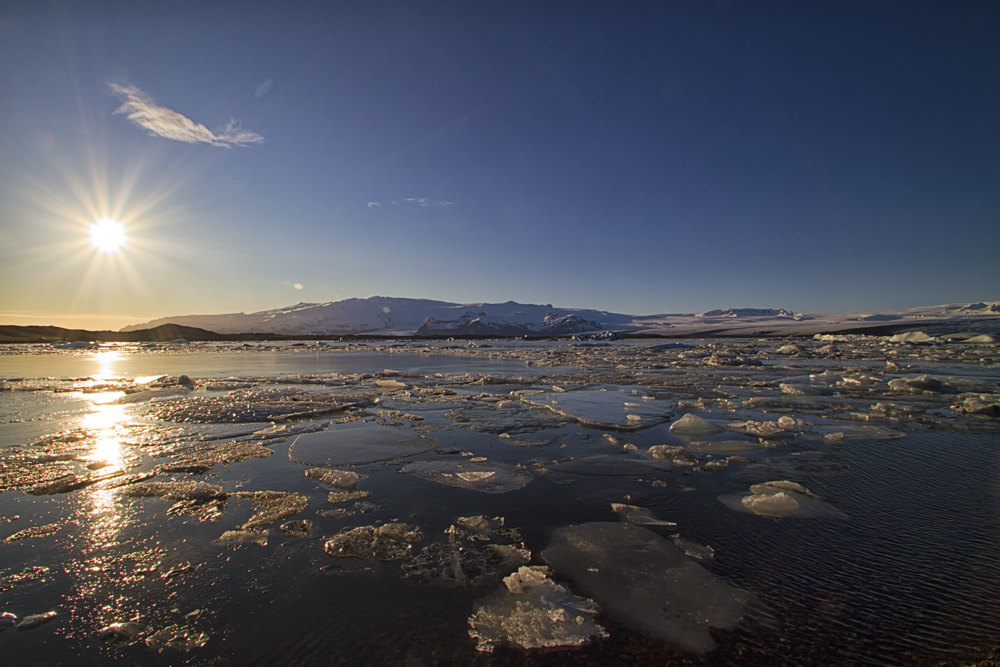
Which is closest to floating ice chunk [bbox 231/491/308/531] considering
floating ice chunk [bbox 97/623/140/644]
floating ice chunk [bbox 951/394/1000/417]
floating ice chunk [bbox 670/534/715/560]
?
floating ice chunk [bbox 97/623/140/644]

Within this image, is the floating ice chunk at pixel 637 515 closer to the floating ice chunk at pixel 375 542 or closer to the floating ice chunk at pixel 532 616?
the floating ice chunk at pixel 532 616

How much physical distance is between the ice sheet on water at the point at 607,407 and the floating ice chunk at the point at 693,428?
43 centimetres

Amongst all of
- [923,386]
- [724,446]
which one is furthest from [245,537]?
[923,386]

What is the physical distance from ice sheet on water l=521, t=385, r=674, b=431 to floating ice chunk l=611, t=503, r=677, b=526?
96.5 inches

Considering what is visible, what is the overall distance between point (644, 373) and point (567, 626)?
38.0ft

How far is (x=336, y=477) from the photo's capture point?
354cm

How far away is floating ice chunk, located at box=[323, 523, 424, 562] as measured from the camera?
2307 mm

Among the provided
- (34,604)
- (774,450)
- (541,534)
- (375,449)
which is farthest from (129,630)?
(774,450)

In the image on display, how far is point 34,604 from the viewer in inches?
72.5

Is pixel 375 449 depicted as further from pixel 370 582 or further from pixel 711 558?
pixel 711 558

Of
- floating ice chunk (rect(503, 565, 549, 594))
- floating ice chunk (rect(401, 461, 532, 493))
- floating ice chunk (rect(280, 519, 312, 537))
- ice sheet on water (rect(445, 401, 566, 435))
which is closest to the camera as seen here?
floating ice chunk (rect(503, 565, 549, 594))

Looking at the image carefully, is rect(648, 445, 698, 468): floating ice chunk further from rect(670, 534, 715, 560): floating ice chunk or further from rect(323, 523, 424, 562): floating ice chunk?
rect(323, 523, 424, 562): floating ice chunk

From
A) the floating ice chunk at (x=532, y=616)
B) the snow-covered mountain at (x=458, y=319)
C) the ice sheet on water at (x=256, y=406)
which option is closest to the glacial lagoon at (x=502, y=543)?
the floating ice chunk at (x=532, y=616)

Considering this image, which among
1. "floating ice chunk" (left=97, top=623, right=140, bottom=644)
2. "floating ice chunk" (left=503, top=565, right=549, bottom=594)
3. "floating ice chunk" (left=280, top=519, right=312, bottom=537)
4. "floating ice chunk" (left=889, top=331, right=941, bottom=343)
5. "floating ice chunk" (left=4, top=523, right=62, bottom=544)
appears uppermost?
"floating ice chunk" (left=4, top=523, right=62, bottom=544)
